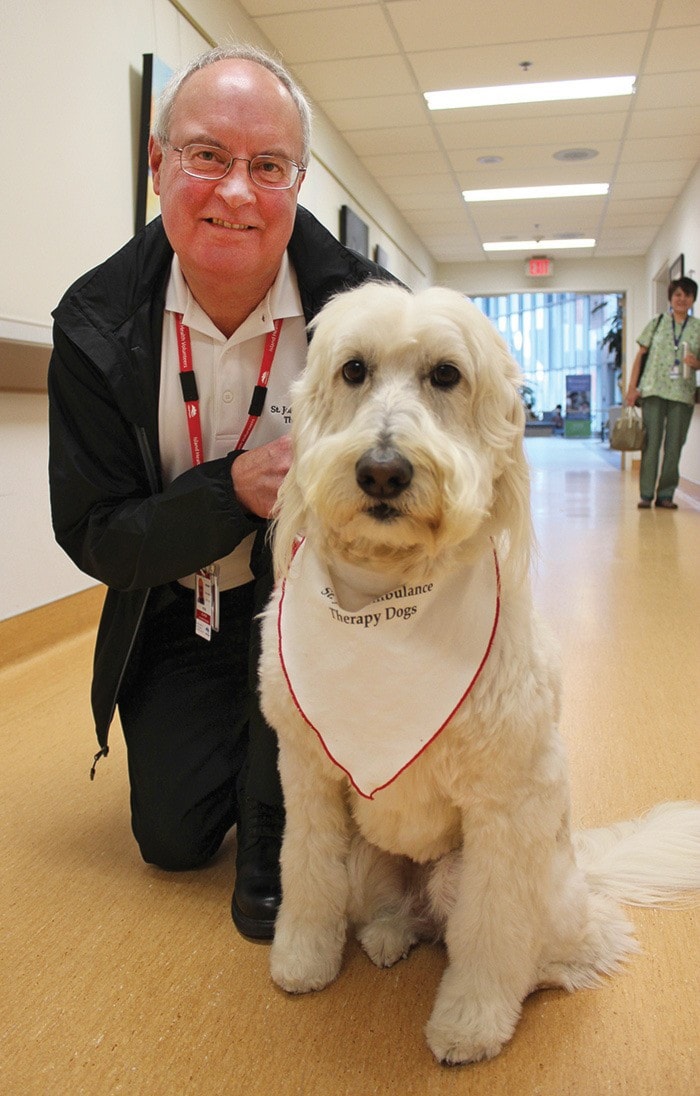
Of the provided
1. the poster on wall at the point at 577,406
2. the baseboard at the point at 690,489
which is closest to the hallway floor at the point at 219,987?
the baseboard at the point at 690,489

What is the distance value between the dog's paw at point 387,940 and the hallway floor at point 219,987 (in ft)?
0.07

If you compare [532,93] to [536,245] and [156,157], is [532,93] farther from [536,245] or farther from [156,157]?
[536,245]

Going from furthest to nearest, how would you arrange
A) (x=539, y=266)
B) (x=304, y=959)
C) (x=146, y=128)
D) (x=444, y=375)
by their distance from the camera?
(x=539, y=266) → (x=146, y=128) → (x=304, y=959) → (x=444, y=375)

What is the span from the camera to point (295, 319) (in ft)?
5.76

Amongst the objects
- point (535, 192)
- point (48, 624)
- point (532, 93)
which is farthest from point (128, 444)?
point (535, 192)

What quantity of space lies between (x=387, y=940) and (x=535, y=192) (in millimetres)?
9190

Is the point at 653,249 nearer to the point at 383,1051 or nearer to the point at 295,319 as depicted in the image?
the point at 295,319

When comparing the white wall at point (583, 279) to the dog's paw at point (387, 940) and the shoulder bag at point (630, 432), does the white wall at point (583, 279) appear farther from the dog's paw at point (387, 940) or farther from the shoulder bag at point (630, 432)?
the dog's paw at point (387, 940)

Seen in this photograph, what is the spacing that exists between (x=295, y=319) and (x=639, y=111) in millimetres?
6296

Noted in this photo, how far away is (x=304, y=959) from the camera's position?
1.39 metres

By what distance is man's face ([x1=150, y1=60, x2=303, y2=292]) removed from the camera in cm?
157

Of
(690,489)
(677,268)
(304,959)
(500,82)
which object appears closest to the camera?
(304,959)

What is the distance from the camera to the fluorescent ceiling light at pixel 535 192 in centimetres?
920

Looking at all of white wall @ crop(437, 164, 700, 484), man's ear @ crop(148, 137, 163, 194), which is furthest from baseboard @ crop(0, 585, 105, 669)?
white wall @ crop(437, 164, 700, 484)
